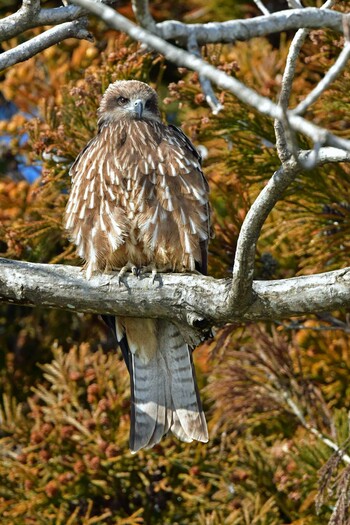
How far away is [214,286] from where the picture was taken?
3.62 meters

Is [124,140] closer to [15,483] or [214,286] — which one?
[214,286]

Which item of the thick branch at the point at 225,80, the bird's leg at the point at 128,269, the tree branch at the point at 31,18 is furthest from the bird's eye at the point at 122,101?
the thick branch at the point at 225,80

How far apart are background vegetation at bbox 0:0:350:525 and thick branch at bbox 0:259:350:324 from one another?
1156 millimetres

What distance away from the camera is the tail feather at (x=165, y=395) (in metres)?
4.60

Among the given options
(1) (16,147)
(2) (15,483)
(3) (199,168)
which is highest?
(1) (16,147)

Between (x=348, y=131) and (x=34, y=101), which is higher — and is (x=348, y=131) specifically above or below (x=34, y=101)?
below

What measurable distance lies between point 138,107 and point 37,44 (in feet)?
4.81

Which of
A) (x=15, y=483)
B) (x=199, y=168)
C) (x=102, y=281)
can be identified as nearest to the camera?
(x=102, y=281)

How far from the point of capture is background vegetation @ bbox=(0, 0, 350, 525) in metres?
4.95

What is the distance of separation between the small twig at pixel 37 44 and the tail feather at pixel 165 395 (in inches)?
62.2

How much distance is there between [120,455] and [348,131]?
6.85 feet

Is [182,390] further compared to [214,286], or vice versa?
[182,390]

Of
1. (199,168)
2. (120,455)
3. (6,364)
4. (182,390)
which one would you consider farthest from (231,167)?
(6,364)

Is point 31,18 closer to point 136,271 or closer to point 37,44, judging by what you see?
point 37,44
